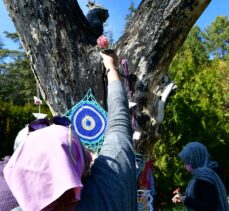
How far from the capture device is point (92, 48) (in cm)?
326

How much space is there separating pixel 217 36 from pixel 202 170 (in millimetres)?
56324

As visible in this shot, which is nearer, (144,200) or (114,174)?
(114,174)

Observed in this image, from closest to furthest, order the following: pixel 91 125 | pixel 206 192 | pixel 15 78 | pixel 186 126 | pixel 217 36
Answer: pixel 91 125
pixel 206 192
pixel 186 126
pixel 15 78
pixel 217 36

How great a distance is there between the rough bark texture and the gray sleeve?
1.47m

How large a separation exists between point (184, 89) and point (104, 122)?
7597 millimetres

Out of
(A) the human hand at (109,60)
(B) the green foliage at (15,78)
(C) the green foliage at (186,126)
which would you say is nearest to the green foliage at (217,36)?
(B) the green foliage at (15,78)

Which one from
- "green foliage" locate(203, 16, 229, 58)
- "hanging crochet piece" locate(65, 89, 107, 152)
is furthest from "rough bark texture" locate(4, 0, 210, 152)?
"green foliage" locate(203, 16, 229, 58)

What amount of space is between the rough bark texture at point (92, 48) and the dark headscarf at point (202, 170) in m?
1.29

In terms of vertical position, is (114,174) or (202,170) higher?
(202,170)

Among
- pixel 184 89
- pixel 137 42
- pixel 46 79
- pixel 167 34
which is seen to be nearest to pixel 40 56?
pixel 46 79

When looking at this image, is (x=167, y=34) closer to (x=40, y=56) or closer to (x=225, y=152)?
(x=40, y=56)

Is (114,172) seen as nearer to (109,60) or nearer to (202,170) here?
(109,60)

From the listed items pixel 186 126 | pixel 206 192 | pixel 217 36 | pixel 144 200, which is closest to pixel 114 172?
pixel 144 200

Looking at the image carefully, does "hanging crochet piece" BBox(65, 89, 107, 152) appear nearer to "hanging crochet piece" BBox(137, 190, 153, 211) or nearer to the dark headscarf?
"hanging crochet piece" BBox(137, 190, 153, 211)
